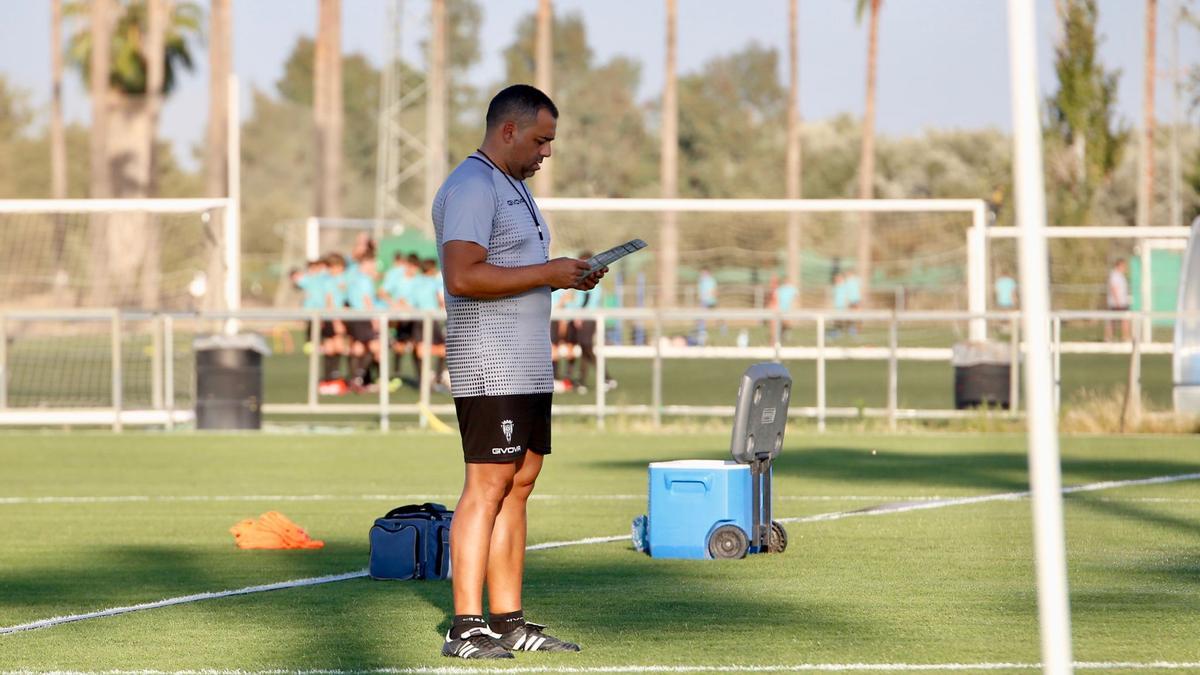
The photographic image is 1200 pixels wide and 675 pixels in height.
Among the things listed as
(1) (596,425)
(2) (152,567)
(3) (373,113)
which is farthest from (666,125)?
(3) (373,113)

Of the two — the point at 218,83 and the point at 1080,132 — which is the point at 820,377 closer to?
the point at 1080,132

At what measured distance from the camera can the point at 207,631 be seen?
800 centimetres

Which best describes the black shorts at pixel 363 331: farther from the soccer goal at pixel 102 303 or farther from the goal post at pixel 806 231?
the goal post at pixel 806 231

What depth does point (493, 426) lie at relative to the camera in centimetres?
706

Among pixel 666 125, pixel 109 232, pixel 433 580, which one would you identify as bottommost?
pixel 433 580

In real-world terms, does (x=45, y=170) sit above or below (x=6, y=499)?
above

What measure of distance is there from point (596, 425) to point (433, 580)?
12214 mm

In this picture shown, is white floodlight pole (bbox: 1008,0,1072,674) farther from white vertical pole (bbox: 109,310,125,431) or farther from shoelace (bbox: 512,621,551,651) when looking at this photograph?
white vertical pole (bbox: 109,310,125,431)

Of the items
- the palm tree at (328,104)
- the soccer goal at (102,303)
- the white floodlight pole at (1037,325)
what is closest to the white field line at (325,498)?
the soccer goal at (102,303)

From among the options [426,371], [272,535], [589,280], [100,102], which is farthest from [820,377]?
[100,102]

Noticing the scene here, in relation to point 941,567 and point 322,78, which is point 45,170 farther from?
point 941,567

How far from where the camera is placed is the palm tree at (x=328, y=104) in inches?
2279

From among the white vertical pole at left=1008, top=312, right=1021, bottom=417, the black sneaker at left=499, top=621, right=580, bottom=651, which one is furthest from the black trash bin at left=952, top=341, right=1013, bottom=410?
the black sneaker at left=499, top=621, right=580, bottom=651

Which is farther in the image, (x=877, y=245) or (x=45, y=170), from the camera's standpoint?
(x=45, y=170)
